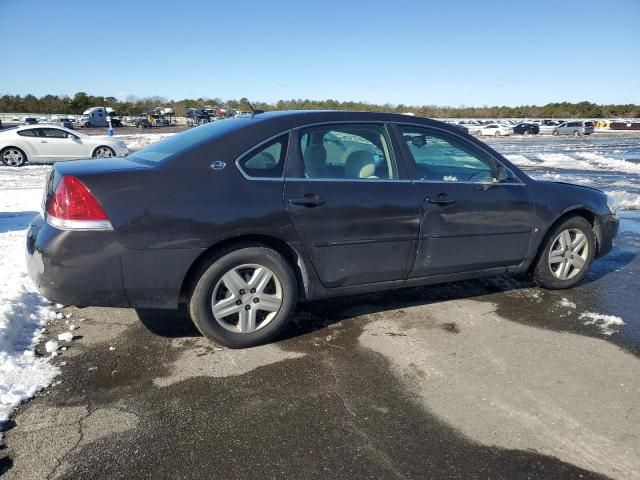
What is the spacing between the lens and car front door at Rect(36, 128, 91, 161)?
1543cm

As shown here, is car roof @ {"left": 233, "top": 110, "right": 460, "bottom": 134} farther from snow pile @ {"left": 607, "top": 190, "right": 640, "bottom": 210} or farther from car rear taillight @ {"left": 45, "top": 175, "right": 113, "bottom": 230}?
snow pile @ {"left": 607, "top": 190, "right": 640, "bottom": 210}

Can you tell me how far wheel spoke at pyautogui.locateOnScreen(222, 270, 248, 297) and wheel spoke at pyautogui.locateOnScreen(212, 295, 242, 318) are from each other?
1.9 inches

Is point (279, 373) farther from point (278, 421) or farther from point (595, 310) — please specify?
point (595, 310)

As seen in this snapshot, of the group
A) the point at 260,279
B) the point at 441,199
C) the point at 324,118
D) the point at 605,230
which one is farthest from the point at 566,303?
the point at 260,279

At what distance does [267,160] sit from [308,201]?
1.35 feet

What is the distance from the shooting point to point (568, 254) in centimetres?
473

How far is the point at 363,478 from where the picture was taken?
2.20m

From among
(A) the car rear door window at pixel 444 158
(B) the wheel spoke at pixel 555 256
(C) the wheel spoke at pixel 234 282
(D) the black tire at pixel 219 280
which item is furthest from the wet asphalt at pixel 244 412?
(A) the car rear door window at pixel 444 158

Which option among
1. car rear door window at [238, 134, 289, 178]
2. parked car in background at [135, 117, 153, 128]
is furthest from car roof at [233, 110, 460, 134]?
parked car in background at [135, 117, 153, 128]

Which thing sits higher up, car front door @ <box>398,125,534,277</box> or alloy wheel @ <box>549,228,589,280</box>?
car front door @ <box>398,125,534,277</box>

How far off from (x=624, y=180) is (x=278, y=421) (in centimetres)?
1400

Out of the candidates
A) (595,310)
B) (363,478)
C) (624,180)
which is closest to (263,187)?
(363,478)

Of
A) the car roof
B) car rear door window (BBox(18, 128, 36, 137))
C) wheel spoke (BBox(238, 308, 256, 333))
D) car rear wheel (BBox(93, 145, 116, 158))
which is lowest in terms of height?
wheel spoke (BBox(238, 308, 256, 333))

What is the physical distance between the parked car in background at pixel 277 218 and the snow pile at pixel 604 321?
71cm
